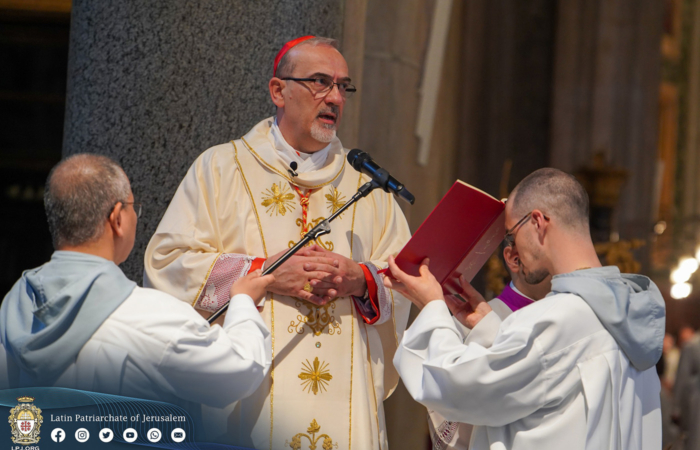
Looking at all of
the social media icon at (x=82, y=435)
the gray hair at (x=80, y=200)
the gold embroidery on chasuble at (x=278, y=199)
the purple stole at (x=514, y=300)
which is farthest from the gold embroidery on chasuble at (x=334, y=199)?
the social media icon at (x=82, y=435)

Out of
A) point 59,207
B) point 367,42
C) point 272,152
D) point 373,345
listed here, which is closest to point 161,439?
point 59,207

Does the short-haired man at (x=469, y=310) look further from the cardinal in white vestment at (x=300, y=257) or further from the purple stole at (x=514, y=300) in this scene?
the cardinal in white vestment at (x=300, y=257)

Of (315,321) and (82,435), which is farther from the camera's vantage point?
(315,321)

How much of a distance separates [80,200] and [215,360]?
57 centimetres

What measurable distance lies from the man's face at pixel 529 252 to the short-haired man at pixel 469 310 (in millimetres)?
91

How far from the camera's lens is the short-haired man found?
8.87 feet

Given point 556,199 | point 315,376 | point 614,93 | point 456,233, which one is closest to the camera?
point 556,199

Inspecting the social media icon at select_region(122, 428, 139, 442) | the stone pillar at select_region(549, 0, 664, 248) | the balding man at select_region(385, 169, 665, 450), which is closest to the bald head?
the balding man at select_region(385, 169, 665, 450)

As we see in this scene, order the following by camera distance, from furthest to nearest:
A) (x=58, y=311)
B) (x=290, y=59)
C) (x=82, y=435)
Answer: (x=290, y=59) → (x=82, y=435) → (x=58, y=311)

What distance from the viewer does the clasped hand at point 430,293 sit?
2.70m

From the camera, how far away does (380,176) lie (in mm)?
2791

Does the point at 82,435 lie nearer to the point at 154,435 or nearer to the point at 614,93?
the point at 154,435

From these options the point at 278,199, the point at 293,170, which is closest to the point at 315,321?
the point at 278,199

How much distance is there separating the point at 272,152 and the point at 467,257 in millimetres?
917
